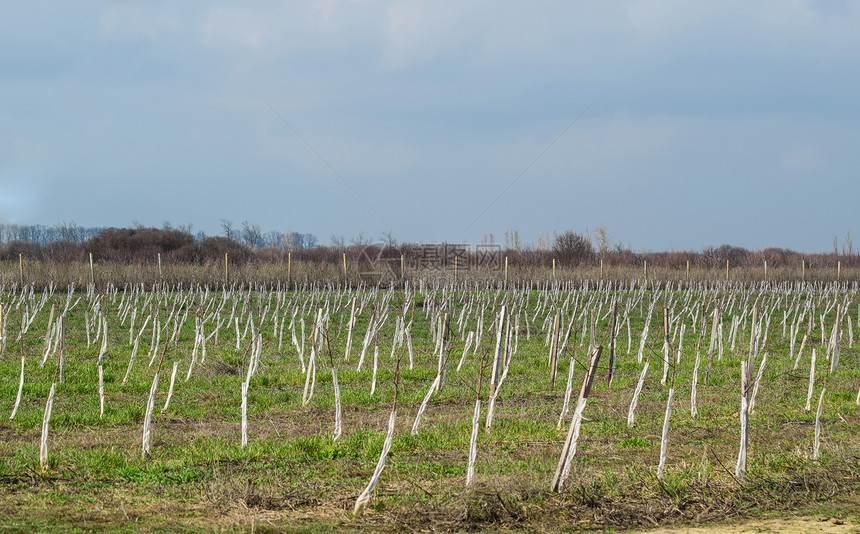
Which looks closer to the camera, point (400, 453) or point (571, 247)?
point (400, 453)

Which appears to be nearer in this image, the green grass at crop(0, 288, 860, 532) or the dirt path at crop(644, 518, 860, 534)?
the dirt path at crop(644, 518, 860, 534)

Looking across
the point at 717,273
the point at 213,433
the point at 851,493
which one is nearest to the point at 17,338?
the point at 213,433

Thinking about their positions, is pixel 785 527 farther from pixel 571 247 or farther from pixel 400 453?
pixel 571 247

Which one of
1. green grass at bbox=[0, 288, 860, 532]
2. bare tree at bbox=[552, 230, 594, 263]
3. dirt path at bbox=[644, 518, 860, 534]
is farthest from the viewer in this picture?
bare tree at bbox=[552, 230, 594, 263]

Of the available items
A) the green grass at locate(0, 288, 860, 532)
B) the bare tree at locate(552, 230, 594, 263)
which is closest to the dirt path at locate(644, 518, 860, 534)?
the green grass at locate(0, 288, 860, 532)

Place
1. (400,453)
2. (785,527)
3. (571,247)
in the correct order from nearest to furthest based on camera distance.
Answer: (785,527)
(400,453)
(571,247)

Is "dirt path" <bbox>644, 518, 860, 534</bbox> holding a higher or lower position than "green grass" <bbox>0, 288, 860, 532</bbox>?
lower

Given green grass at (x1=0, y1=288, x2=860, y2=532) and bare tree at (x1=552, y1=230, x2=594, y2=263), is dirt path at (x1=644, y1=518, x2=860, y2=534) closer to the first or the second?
green grass at (x1=0, y1=288, x2=860, y2=532)

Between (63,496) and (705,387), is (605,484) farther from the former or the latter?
(705,387)

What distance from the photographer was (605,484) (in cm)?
530

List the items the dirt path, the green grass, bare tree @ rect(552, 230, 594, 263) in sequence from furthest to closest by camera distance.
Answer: bare tree @ rect(552, 230, 594, 263)
the green grass
the dirt path

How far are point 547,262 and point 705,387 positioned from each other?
30243 mm

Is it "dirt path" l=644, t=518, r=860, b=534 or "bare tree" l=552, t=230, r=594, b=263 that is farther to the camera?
"bare tree" l=552, t=230, r=594, b=263

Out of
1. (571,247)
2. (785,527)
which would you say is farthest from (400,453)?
(571,247)
